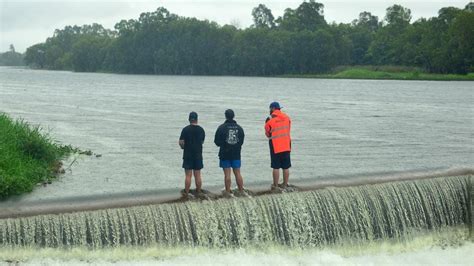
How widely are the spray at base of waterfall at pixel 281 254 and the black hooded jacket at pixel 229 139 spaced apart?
213cm

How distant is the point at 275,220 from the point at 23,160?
8.31m

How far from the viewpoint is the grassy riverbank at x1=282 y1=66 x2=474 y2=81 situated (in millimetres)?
120875

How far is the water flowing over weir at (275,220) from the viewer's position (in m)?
13.4

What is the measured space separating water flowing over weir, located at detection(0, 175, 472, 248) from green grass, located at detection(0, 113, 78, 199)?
12.5 ft

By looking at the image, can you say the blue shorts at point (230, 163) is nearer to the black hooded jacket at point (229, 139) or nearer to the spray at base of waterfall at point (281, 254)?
the black hooded jacket at point (229, 139)

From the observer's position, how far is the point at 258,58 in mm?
148375

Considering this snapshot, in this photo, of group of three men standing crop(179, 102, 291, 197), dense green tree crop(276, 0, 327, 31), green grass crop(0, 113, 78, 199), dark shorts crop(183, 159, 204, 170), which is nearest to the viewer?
group of three men standing crop(179, 102, 291, 197)

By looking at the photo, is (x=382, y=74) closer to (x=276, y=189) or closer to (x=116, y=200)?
(x=276, y=189)

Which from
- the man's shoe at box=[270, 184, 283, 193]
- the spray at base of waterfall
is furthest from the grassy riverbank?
the man's shoe at box=[270, 184, 283, 193]

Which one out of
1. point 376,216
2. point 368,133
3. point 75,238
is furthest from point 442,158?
point 75,238

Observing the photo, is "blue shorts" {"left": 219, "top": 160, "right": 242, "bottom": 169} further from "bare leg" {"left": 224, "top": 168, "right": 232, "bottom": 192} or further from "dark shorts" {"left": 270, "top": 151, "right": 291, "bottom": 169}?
"dark shorts" {"left": 270, "top": 151, "right": 291, "bottom": 169}

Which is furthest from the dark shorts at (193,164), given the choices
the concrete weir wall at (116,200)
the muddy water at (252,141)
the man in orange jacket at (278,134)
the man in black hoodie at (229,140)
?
the muddy water at (252,141)

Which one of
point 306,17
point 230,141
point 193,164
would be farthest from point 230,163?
point 306,17

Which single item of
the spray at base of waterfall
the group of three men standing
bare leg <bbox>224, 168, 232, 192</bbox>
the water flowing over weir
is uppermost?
the group of three men standing
